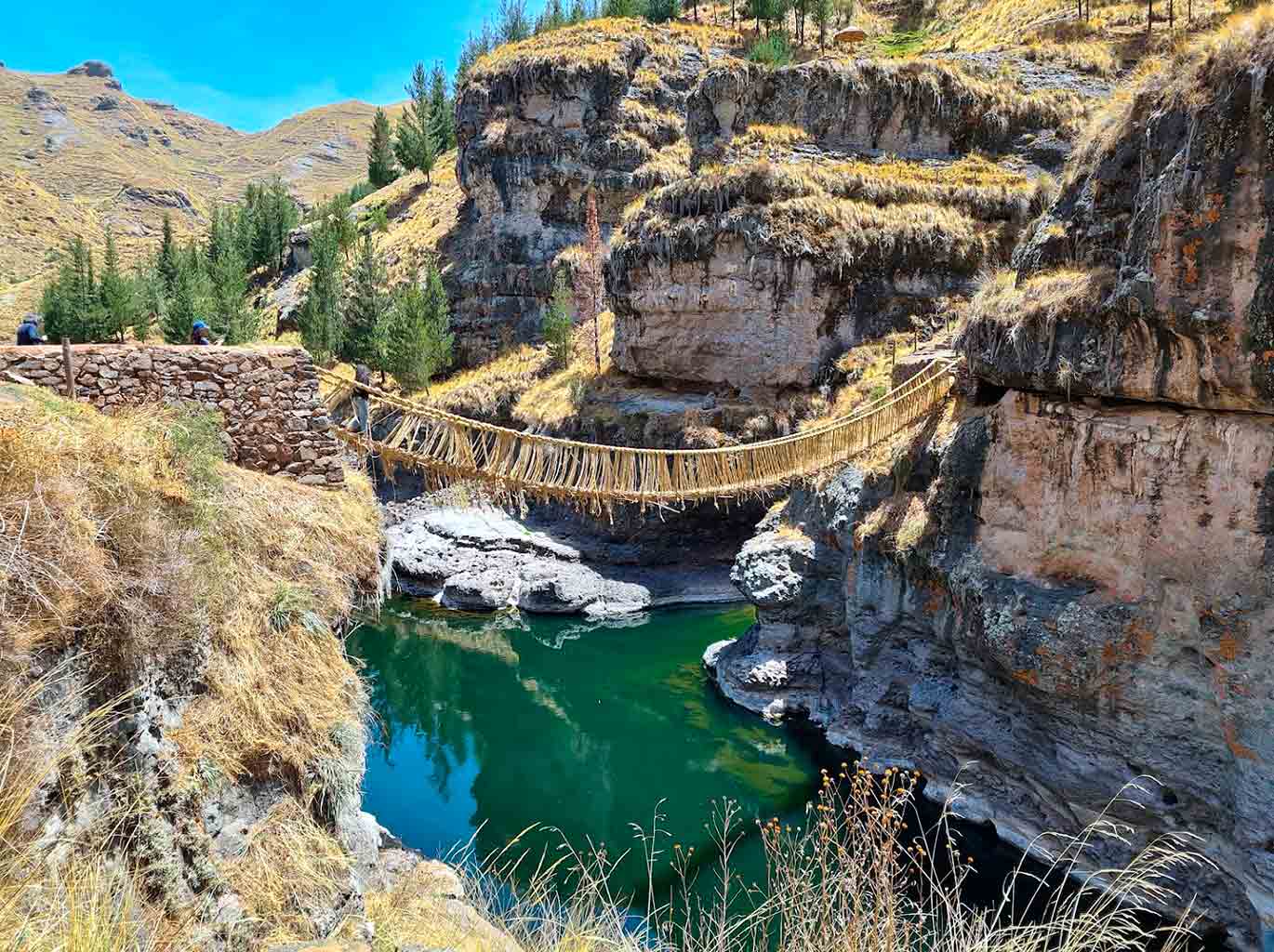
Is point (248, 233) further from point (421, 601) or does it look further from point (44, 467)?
point (44, 467)

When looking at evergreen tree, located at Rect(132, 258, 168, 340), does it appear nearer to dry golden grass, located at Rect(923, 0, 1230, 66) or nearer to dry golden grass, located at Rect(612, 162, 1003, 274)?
dry golden grass, located at Rect(612, 162, 1003, 274)

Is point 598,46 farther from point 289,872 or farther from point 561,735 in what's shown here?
point 289,872

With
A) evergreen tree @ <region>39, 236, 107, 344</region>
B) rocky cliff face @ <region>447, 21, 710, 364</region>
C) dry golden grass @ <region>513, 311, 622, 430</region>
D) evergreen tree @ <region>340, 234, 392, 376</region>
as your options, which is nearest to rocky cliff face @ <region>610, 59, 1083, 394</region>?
dry golden grass @ <region>513, 311, 622, 430</region>

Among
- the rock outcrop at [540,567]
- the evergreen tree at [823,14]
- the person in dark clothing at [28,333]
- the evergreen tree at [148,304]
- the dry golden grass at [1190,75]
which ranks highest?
the evergreen tree at [823,14]

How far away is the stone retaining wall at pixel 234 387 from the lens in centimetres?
544

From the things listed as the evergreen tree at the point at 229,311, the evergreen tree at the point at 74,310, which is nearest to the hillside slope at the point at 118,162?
the evergreen tree at the point at 74,310

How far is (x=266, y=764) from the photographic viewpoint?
14.3 feet

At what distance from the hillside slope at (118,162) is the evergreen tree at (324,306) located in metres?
12.3

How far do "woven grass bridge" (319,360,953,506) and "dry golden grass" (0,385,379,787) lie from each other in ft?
6.12

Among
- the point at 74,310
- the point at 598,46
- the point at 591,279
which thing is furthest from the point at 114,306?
the point at 598,46

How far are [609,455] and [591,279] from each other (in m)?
16.3

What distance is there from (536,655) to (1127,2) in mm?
24574

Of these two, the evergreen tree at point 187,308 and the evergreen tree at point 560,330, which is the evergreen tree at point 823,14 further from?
the evergreen tree at point 187,308

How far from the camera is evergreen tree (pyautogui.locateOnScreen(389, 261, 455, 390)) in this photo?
75.7ft
